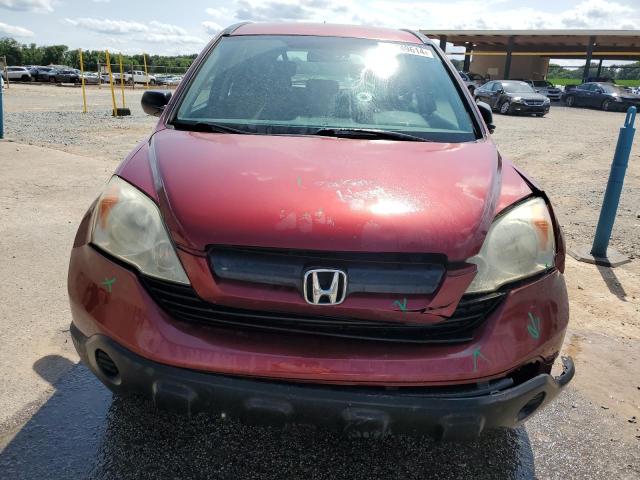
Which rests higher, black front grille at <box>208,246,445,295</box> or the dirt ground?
black front grille at <box>208,246,445,295</box>

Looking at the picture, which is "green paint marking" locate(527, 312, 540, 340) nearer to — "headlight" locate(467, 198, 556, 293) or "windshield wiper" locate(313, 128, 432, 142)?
"headlight" locate(467, 198, 556, 293)

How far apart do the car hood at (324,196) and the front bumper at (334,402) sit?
1.32ft

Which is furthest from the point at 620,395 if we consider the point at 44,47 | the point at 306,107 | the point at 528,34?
the point at 44,47

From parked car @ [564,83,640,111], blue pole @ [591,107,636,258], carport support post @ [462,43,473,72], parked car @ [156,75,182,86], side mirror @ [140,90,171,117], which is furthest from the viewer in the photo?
parked car @ [156,75,182,86]

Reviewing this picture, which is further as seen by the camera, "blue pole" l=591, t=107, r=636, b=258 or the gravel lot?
the gravel lot

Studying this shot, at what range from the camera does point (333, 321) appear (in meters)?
Result: 1.60

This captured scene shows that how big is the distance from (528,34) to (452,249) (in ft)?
128

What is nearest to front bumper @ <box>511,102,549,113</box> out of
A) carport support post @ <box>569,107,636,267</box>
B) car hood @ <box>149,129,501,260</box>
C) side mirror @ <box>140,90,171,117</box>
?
carport support post @ <box>569,107,636,267</box>

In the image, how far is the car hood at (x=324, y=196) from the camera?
1.58 meters

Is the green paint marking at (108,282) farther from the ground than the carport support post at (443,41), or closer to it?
closer to it

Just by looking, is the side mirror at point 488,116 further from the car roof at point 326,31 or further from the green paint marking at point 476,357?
the green paint marking at point 476,357

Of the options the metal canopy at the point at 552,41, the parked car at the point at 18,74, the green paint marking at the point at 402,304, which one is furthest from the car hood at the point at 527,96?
the parked car at the point at 18,74

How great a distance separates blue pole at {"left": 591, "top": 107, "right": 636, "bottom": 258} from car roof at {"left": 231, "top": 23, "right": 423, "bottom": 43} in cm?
218

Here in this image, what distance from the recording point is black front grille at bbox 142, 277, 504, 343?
1607mm
